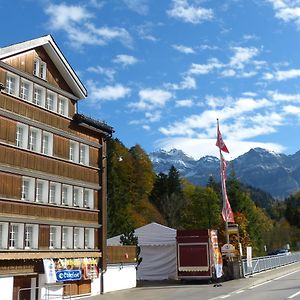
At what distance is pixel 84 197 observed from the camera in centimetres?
3247

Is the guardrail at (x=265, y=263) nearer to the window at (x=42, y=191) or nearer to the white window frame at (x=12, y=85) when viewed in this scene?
the window at (x=42, y=191)

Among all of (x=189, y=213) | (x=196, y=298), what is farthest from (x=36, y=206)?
(x=189, y=213)

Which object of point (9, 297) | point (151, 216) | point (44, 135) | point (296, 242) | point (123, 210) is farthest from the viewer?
point (296, 242)

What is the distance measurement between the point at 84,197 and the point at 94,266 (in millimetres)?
4369

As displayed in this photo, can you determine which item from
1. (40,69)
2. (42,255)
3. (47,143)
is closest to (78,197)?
(47,143)

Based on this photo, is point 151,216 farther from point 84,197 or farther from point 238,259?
point 84,197

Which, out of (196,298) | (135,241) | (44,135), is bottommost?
(196,298)

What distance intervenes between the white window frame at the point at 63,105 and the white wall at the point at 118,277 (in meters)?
10.6

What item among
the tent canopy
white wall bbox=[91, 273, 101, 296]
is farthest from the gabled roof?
the tent canopy

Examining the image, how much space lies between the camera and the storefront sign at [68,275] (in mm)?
28328

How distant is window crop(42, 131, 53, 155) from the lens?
2914cm

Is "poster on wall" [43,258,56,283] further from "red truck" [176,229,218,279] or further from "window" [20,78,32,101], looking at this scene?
"red truck" [176,229,218,279]

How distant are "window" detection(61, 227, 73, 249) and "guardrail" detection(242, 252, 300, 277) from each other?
1499 cm

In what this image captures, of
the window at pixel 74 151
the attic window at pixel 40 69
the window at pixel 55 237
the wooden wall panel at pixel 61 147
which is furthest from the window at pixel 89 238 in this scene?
the attic window at pixel 40 69
